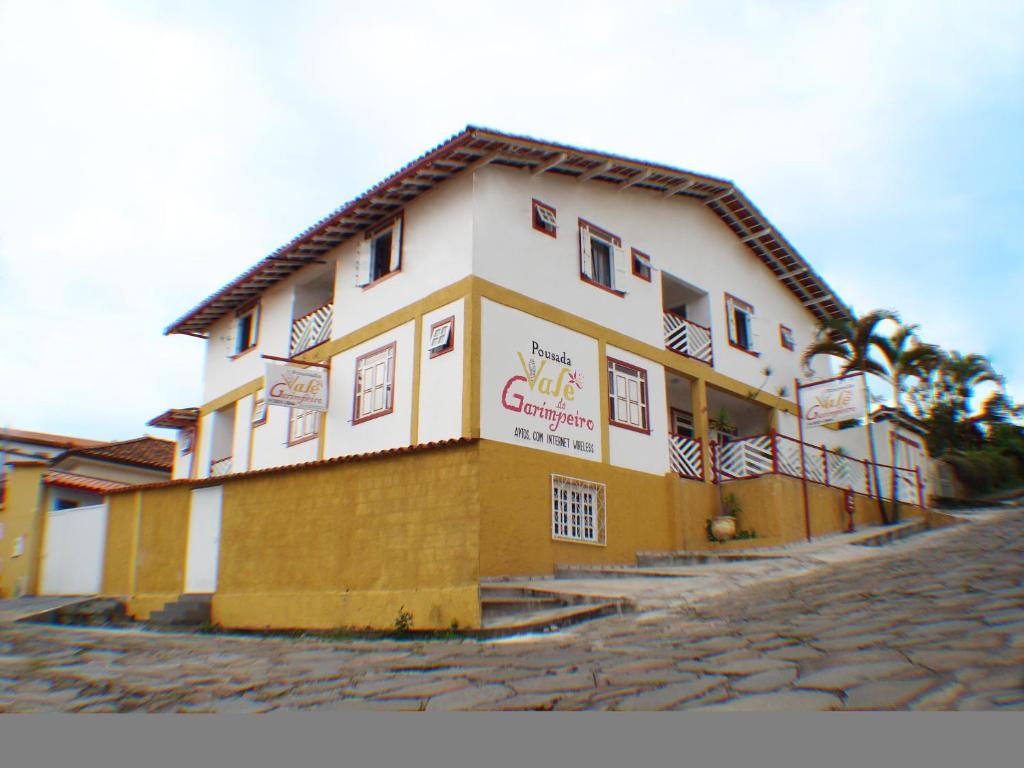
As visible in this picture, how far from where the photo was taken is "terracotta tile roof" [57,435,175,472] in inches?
955

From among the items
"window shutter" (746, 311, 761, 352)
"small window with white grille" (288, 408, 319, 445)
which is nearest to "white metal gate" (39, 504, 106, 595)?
"small window with white grille" (288, 408, 319, 445)

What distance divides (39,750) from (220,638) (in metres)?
7.31

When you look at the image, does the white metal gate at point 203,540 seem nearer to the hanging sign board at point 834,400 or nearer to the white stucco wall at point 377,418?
the white stucco wall at point 377,418

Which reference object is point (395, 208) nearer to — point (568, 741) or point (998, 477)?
point (568, 741)

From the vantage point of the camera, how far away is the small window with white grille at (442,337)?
13852 mm

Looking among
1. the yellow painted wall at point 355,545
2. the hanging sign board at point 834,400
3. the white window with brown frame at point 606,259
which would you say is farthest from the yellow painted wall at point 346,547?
Result: the hanging sign board at point 834,400

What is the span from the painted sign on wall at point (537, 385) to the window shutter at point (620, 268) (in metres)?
1.67

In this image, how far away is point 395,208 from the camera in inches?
632

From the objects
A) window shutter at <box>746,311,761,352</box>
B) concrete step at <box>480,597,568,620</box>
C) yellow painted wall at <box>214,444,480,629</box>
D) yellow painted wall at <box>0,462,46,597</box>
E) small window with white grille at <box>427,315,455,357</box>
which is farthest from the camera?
window shutter at <box>746,311,761,352</box>

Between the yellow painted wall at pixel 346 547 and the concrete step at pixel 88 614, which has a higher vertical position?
the yellow painted wall at pixel 346 547

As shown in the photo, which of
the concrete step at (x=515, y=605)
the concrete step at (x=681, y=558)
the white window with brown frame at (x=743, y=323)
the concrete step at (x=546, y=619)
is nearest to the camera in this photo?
the concrete step at (x=546, y=619)

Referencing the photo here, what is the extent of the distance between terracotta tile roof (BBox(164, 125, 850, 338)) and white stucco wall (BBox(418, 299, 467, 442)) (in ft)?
7.69

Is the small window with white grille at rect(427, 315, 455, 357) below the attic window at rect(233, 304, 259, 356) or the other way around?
below

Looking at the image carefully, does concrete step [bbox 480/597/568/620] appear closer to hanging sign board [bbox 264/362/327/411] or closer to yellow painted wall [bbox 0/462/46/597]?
hanging sign board [bbox 264/362/327/411]
